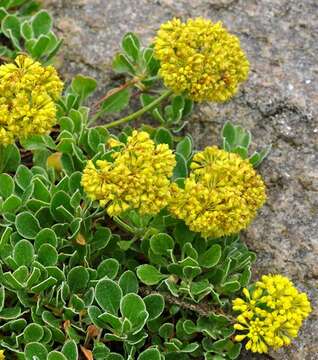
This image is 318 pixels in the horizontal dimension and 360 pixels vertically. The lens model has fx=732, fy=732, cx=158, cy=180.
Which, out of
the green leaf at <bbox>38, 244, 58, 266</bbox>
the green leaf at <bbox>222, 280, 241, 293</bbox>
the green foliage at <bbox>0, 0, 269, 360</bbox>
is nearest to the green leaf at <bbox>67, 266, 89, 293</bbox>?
the green foliage at <bbox>0, 0, 269, 360</bbox>

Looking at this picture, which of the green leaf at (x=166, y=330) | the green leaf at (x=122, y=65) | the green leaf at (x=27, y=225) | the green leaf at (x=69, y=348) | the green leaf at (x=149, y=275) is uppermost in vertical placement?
the green leaf at (x=122, y=65)

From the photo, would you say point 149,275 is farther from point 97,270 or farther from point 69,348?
point 69,348

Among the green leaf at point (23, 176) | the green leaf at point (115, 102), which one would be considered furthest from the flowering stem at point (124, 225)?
the green leaf at point (115, 102)

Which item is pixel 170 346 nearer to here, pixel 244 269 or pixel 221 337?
pixel 221 337

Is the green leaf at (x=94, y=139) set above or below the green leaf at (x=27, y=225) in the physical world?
above

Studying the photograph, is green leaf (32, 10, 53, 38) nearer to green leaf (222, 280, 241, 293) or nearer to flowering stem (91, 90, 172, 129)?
flowering stem (91, 90, 172, 129)

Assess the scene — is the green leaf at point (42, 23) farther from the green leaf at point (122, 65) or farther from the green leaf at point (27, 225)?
the green leaf at point (27, 225)
